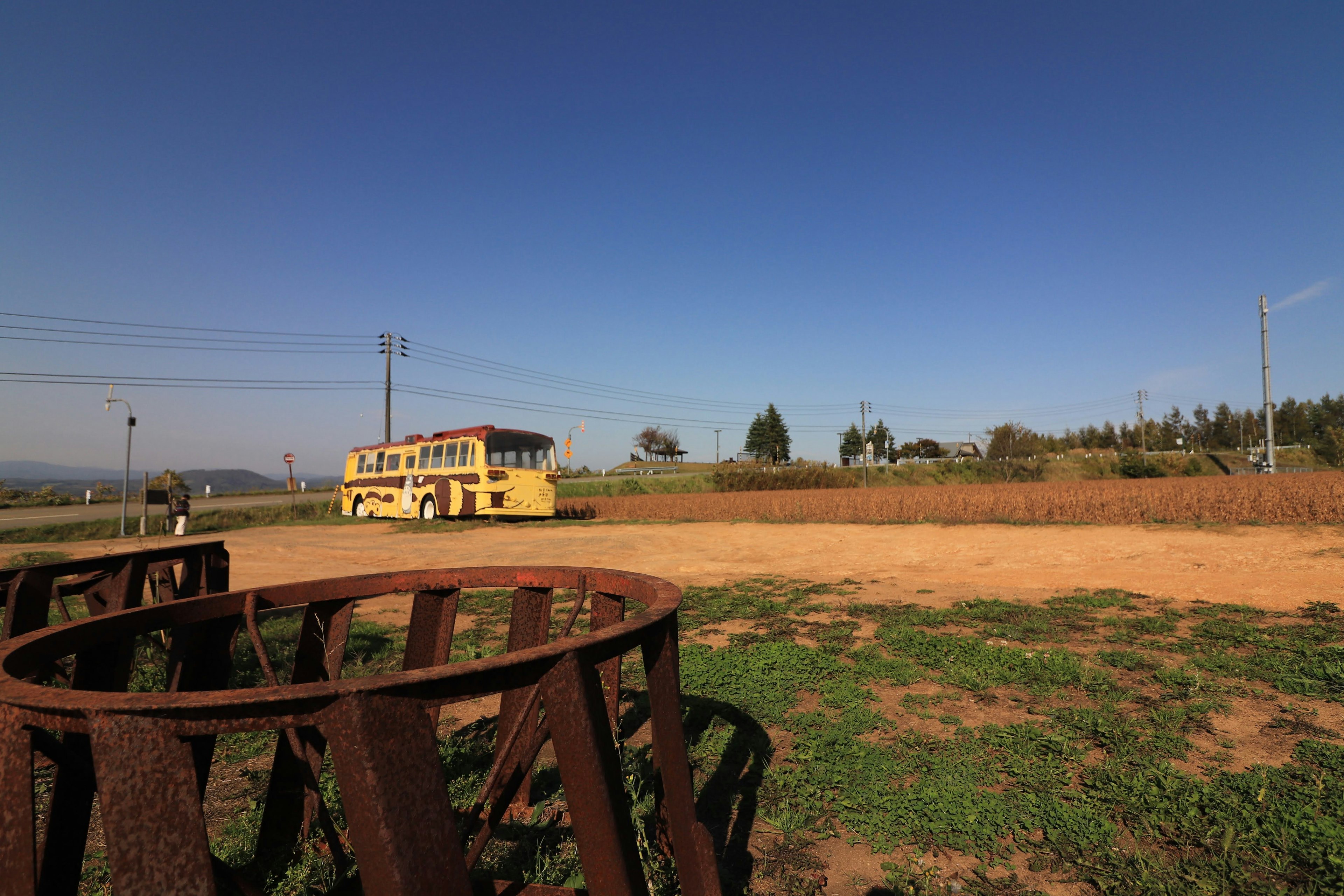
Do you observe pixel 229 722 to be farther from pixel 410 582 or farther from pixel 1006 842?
pixel 1006 842

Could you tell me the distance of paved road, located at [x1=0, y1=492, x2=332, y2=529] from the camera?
80.0 ft

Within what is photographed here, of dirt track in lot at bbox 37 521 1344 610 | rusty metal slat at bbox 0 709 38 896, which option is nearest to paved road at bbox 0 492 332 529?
dirt track in lot at bbox 37 521 1344 610

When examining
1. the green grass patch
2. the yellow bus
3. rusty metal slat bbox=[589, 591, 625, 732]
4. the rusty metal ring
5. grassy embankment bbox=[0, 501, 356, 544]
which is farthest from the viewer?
the yellow bus

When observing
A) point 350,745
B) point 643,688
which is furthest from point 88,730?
point 643,688

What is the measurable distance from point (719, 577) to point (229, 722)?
33.3 feet

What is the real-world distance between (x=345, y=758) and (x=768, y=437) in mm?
90692

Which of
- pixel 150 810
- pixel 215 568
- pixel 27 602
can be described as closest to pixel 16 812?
pixel 150 810

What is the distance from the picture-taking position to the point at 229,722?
4.41ft

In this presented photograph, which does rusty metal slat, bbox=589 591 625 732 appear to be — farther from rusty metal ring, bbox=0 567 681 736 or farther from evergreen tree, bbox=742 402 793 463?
evergreen tree, bbox=742 402 793 463

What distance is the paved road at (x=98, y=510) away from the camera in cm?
2438

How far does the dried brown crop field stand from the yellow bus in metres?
3.49

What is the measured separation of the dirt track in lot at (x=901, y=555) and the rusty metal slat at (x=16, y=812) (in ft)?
28.1

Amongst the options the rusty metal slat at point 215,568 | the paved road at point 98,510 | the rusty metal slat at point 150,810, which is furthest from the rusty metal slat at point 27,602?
the paved road at point 98,510

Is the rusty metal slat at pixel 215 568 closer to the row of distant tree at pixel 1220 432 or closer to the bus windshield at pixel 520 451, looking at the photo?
the bus windshield at pixel 520 451
